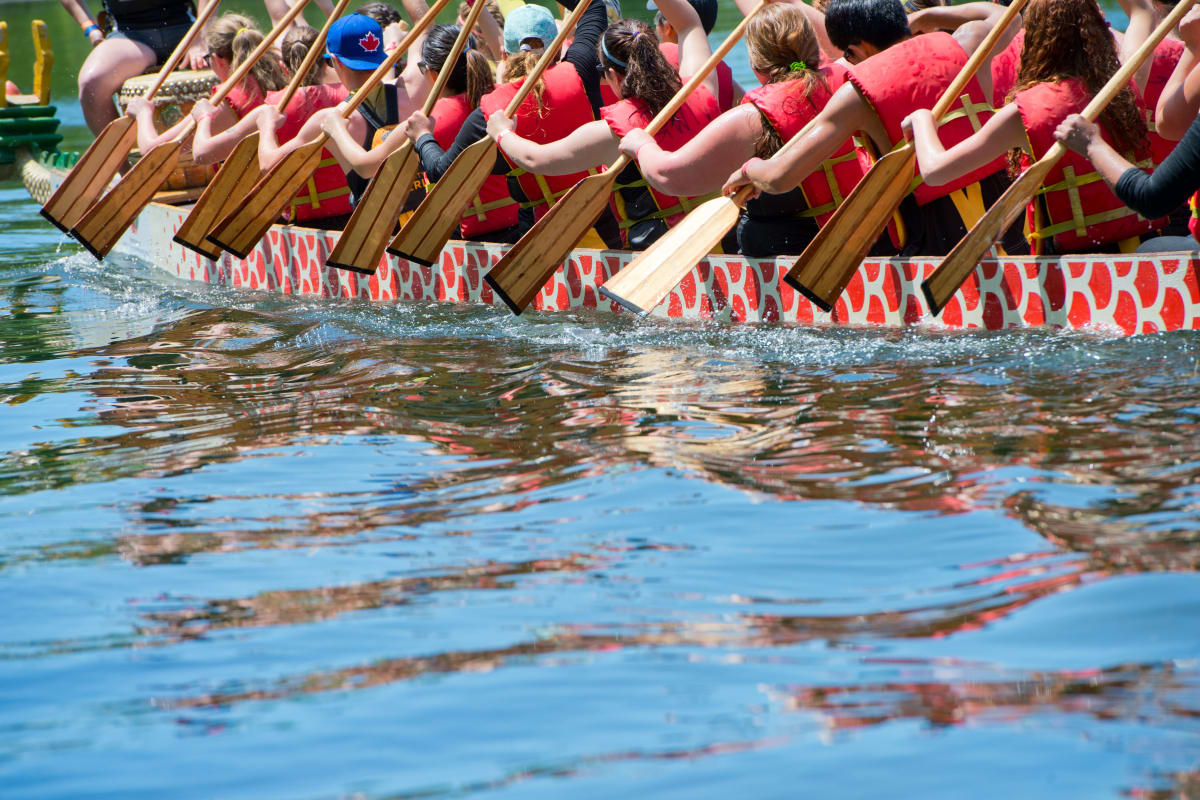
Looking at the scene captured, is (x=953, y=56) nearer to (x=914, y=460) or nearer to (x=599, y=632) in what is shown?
(x=914, y=460)

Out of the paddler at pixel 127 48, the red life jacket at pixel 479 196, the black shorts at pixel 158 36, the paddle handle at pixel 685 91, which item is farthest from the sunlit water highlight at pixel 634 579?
the black shorts at pixel 158 36

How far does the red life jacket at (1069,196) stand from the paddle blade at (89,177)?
5.86m

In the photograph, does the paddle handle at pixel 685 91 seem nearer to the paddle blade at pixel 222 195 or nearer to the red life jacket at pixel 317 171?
the red life jacket at pixel 317 171

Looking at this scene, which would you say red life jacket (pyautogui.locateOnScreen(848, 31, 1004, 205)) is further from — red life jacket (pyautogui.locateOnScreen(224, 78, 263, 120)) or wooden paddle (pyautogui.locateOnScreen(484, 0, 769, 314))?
red life jacket (pyautogui.locateOnScreen(224, 78, 263, 120))

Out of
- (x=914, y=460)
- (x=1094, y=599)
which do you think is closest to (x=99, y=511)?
(x=914, y=460)

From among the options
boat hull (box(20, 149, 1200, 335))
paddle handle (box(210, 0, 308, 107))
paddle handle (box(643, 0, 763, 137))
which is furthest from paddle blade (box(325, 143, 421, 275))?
paddle handle (box(210, 0, 308, 107))

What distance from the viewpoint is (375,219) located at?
668cm

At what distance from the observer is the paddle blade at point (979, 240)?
4.46m

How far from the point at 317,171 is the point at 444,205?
188cm

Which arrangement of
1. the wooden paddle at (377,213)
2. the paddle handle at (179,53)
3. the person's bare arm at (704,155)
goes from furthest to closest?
the paddle handle at (179,53), the wooden paddle at (377,213), the person's bare arm at (704,155)

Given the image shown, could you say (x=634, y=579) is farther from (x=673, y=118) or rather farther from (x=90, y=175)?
(x=90, y=175)

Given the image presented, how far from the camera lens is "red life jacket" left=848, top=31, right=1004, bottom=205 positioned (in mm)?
4793

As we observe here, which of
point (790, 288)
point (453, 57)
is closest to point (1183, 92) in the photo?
point (790, 288)

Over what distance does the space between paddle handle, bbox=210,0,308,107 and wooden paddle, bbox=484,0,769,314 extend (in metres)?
3.12
